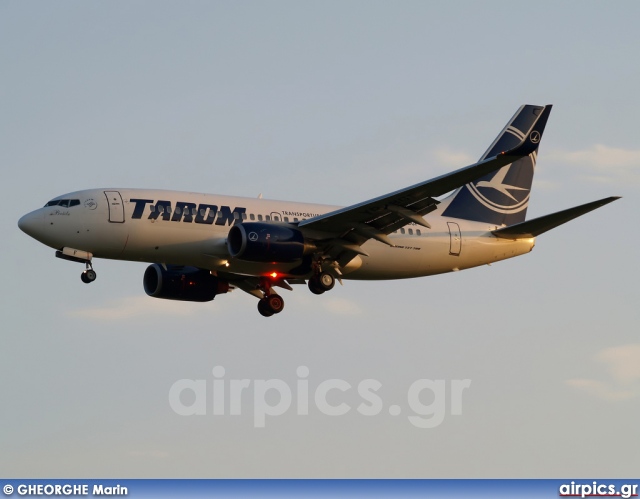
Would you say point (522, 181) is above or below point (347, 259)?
above

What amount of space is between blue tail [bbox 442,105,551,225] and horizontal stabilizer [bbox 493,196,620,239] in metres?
1.90

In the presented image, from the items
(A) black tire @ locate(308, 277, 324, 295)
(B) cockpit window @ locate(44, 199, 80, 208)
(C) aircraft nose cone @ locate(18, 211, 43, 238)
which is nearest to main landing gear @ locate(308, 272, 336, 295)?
(A) black tire @ locate(308, 277, 324, 295)

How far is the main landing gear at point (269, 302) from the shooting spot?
53.4m

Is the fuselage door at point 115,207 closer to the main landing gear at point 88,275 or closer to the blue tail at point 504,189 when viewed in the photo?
the main landing gear at point 88,275

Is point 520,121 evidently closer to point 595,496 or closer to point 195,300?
point 195,300

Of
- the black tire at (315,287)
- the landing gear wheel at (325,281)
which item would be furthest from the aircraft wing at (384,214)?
the black tire at (315,287)

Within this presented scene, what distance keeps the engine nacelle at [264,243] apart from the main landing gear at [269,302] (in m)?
4.61

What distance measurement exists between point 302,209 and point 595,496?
1795cm

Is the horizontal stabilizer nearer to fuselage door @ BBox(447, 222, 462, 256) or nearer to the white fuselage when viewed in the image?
fuselage door @ BBox(447, 222, 462, 256)

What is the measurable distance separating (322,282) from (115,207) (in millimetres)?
8460

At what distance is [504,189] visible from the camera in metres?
57.5

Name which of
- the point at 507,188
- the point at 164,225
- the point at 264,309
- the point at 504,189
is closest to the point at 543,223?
the point at 504,189

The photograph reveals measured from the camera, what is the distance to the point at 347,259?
51188 mm

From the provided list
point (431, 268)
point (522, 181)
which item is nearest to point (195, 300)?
point (431, 268)
